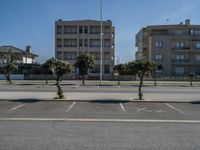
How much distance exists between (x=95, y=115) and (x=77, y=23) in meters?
57.5

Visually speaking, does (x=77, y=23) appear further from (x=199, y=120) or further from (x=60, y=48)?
(x=199, y=120)

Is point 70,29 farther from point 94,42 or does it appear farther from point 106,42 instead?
point 106,42

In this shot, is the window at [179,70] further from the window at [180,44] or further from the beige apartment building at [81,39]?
the beige apartment building at [81,39]

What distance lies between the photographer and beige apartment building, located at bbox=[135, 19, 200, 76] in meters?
66.7

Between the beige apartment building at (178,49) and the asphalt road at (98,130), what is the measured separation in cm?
5586

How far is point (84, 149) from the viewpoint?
6496mm

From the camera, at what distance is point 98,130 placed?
8.70 meters

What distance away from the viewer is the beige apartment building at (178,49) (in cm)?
6669

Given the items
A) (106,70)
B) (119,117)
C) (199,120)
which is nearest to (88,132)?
(119,117)

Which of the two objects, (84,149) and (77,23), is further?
(77,23)

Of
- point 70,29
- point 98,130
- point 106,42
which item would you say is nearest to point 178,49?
point 106,42

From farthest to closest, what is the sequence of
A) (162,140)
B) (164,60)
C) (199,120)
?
(164,60)
(199,120)
(162,140)

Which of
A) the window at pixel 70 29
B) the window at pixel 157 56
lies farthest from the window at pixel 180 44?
the window at pixel 70 29

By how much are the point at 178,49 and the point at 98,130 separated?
62.4 metres
